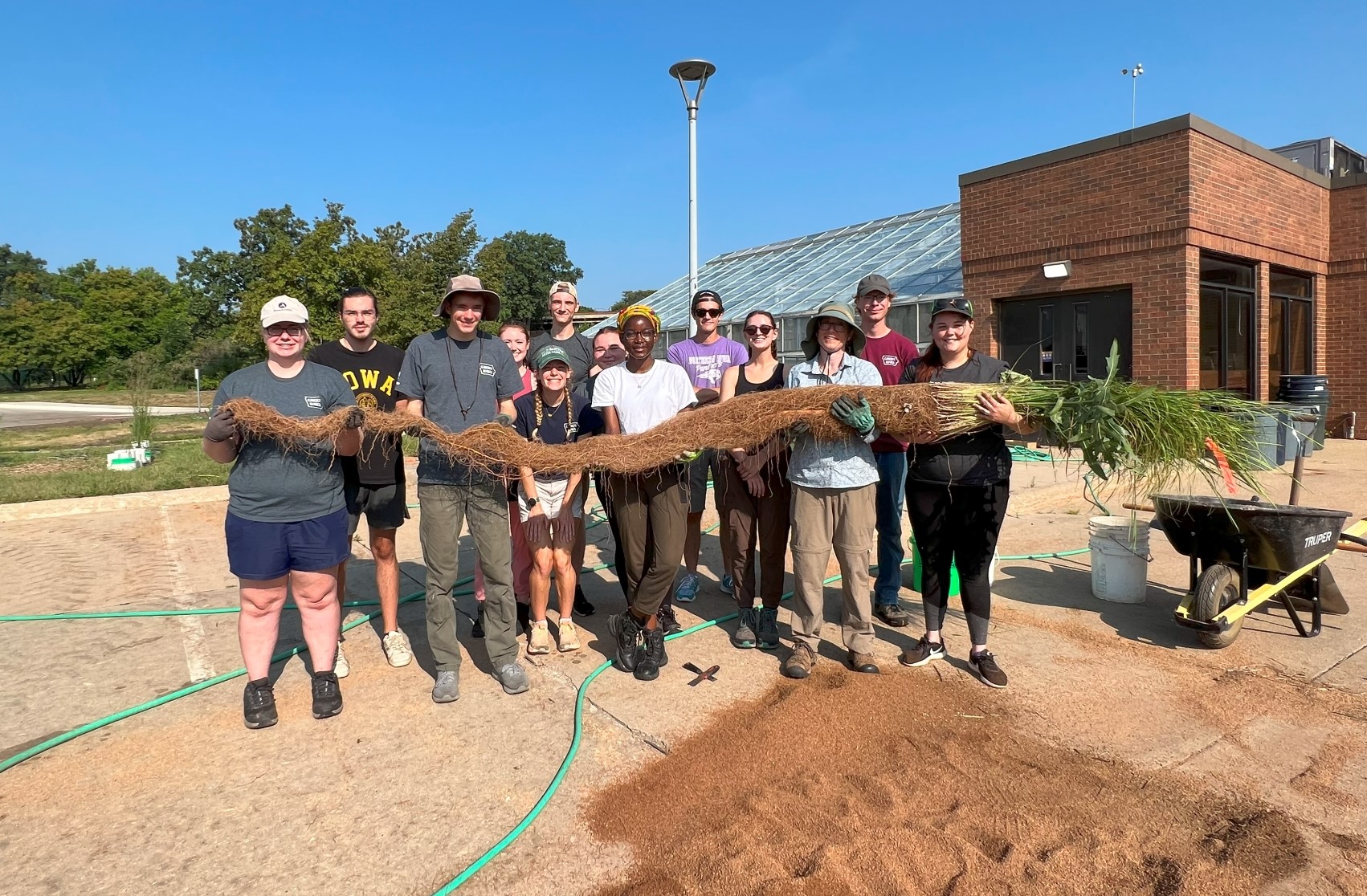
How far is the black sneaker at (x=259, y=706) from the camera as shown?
11.4 ft

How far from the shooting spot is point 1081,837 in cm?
251

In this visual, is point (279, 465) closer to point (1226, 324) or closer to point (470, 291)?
point (470, 291)

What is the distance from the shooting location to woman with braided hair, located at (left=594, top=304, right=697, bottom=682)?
3889mm

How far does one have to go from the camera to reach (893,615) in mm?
4688

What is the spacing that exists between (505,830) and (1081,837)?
76.0 inches

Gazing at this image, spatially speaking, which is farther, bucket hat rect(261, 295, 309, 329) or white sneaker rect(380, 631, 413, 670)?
white sneaker rect(380, 631, 413, 670)

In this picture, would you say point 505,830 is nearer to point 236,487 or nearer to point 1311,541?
point 236,487

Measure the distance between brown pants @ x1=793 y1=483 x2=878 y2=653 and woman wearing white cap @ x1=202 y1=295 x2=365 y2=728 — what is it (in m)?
2.18

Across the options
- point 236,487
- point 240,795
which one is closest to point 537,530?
point 236,487

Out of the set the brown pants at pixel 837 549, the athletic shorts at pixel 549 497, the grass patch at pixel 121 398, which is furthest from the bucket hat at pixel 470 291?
Result: the grass patch at pixel 121 398

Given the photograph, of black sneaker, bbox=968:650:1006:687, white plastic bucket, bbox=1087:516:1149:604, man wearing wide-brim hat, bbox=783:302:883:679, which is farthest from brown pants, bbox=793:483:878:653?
white plastic bucket, bbox=1087:516:1149:604

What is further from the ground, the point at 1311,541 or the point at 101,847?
the point at 1311,541

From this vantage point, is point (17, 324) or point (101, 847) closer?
point (101, 847)

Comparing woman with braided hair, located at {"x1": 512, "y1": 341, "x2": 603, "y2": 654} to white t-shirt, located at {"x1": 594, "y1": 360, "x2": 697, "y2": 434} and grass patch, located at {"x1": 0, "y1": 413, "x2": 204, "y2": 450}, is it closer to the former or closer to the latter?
white t-shirt, located at {"x1": 594, "y1": 360, "x2": 697, "y2": 434}
